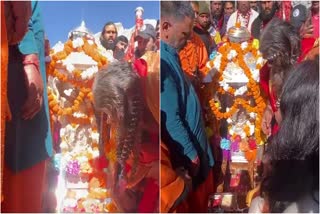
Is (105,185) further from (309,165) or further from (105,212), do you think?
(309,165)

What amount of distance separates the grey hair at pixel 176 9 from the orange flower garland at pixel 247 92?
22cm

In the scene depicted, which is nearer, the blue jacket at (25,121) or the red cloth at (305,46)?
the blue jacket at (25,121)

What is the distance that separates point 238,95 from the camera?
7.83 feet

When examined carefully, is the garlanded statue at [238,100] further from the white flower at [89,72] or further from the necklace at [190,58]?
the white flower at [89,72]

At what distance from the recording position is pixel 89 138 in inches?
91.7

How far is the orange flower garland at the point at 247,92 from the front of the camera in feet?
7.79

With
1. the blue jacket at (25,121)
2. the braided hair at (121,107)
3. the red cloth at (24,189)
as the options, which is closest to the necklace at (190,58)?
the braided hair at (121,107)

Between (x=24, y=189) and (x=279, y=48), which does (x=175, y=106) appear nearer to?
(x=279, y=48)

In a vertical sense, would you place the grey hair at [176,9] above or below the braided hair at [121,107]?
above

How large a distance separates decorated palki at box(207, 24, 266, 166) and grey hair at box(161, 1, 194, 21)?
0.21 meters

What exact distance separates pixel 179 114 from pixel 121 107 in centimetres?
25

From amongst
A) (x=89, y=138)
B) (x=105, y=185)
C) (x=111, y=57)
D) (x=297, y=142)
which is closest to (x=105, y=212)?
(x=105, y=185)

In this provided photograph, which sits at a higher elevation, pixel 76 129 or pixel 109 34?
pixel 109 34

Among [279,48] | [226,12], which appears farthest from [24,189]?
[279,48]
